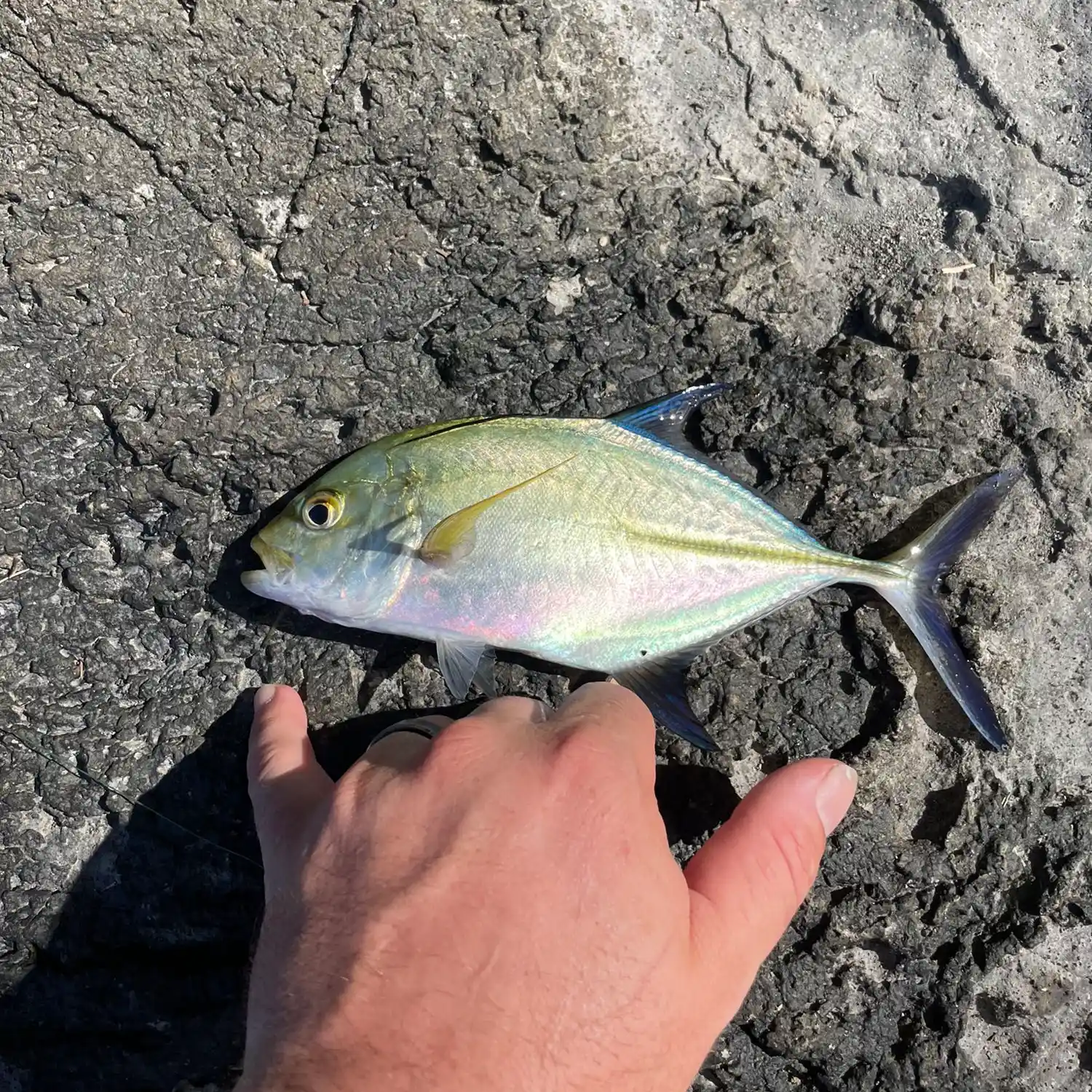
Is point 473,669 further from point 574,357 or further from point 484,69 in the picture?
point 484,69

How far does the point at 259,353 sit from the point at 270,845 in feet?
3.47

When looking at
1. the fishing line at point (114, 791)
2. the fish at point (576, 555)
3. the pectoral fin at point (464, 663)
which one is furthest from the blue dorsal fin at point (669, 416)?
the fishing line at point (114, 791)

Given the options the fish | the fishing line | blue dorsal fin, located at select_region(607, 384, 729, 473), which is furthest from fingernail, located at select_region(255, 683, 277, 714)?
blue dorsal fin, located at select_region(607, 384, 729, 473)

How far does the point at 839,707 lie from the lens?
77.2 inches

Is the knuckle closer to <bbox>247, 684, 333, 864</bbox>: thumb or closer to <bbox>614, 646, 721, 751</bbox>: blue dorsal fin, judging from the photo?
<bbox>614, 646, 721, 751</bbox>: blue dorsal fin

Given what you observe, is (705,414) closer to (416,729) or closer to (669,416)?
(669,416)

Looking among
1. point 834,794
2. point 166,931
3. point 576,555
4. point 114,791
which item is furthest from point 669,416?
point 166,931

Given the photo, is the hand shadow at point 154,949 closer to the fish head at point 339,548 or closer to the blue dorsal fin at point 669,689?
the fish head at point 339,548

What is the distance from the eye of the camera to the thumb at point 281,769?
67.8 inches

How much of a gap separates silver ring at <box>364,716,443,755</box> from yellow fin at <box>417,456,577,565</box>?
365 millimetres

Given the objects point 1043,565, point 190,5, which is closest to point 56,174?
point 190,5

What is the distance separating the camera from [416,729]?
1.85 metres

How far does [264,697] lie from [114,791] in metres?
0.45

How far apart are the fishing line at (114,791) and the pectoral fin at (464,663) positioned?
68 centimetres
